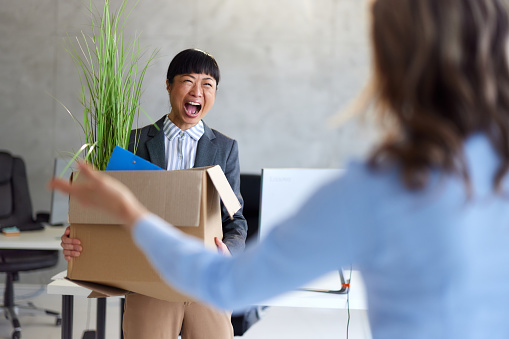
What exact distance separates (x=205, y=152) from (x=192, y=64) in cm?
33

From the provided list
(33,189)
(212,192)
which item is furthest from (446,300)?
(33,189)

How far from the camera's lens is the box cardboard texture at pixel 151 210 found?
5.13 feet

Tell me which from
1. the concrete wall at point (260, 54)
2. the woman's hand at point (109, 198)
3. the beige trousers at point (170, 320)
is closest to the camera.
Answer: the woman's hand at point (109, 198)

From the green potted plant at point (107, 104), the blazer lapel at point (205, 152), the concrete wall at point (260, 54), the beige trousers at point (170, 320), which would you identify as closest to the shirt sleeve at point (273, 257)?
the green potted plant at point (107, 104)

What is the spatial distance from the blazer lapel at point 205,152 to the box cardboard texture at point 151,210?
1.28 feet

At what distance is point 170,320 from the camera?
1.95 m

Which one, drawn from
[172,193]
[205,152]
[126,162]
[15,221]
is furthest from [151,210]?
[15,221]

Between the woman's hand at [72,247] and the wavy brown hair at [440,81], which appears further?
the woman's hand at [72,247]

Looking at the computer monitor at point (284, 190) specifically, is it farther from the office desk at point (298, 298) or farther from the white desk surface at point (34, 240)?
the white desk surface at point (34, 240)

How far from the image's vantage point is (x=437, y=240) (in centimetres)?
80

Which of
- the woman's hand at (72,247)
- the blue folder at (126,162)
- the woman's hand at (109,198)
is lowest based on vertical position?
the woman's hand at (72,247)

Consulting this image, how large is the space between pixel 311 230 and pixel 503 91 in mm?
344

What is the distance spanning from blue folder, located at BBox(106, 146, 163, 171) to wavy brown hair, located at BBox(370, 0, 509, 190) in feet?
3.15

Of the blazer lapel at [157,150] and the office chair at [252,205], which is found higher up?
the blazer lapel at [157,150]
